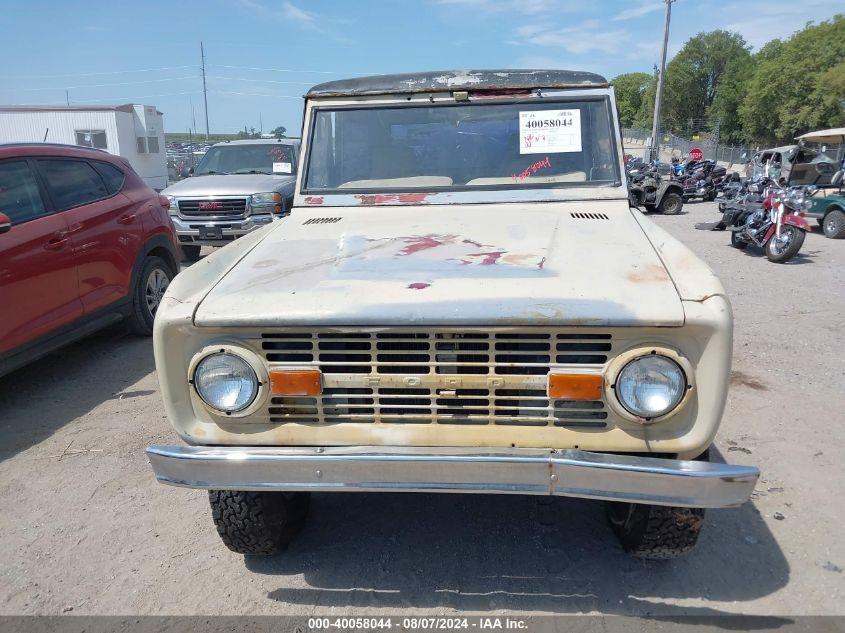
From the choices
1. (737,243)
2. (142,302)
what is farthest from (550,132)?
→ (737,243)

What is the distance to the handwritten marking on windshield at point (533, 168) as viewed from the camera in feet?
11.6

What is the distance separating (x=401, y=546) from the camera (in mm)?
3006

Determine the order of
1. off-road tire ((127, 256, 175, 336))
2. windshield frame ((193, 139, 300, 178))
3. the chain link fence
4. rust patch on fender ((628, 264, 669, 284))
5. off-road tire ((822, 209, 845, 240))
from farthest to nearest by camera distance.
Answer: the chain link fence, off-road tire ((822, 209, 845, 240)), windshield frame ((193, 139, 300, 178)), off-road tire ((127, 256, 175, 336)), rust patch on fender ((628, 264, 669, 284))

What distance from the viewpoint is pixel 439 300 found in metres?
2.21

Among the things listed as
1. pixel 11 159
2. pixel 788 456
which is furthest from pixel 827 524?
pixel 11 159

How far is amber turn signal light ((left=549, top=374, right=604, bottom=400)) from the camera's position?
2.18 metres

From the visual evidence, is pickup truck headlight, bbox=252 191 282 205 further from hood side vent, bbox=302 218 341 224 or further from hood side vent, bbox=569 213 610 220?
hood side vent, bbox=569 213 610 220

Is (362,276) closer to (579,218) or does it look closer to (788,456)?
(579,218)

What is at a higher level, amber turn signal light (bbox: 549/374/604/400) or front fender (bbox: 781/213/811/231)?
amber turn signal light (bbox: 549/374/604/400)

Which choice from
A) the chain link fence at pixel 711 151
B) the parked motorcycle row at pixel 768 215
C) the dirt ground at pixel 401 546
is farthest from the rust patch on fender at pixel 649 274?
the chain link fence at pixel 711 151

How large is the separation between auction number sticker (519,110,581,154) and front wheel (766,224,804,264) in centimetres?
778

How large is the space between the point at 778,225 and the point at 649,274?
8973 mm

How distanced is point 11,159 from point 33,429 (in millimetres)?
→ 2008

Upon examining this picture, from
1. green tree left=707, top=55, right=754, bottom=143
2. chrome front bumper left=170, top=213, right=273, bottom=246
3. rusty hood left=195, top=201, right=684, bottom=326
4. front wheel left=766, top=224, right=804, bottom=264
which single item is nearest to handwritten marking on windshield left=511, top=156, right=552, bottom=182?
rusty hood left=195, top=201, right=684, bottom=326
